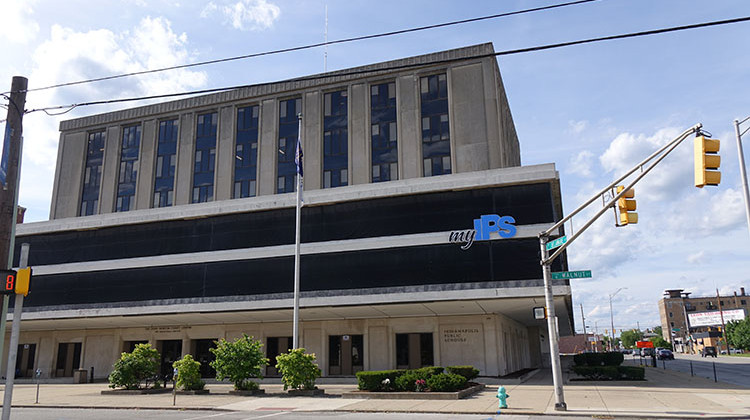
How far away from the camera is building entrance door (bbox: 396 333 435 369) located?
36.6m

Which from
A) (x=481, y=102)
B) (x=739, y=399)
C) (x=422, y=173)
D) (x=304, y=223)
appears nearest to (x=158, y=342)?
(x=304, y=223)

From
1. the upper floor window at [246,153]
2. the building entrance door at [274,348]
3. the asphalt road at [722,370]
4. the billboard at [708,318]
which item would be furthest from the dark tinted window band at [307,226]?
the billboard at [708,318]

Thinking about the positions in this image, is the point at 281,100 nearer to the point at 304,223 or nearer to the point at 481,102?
the point at 481,102

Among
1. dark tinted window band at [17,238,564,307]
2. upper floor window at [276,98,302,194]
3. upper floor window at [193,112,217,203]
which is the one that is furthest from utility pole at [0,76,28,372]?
upper floor window at [193,112,217,203]

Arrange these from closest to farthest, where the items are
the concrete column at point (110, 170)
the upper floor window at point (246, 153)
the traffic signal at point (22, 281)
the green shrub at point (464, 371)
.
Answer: the traffic signal at point (22, 281), the green shrub at point (464, 371), the upper floor window at point (246, 153), the concrete column at point (110, 170)

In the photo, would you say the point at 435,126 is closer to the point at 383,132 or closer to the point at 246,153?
the point at 383,132

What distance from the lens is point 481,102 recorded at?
49875 mm

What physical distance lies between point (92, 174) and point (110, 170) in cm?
284

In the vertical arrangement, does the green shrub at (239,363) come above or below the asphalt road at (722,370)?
above

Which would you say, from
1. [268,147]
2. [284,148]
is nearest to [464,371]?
[284,148]

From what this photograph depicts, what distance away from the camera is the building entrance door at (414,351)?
3661cm

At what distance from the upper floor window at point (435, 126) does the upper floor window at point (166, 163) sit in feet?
90.7

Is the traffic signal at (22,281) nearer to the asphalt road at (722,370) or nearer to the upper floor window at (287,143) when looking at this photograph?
the asphalt road at (722,370)

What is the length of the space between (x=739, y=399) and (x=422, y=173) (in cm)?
3221
